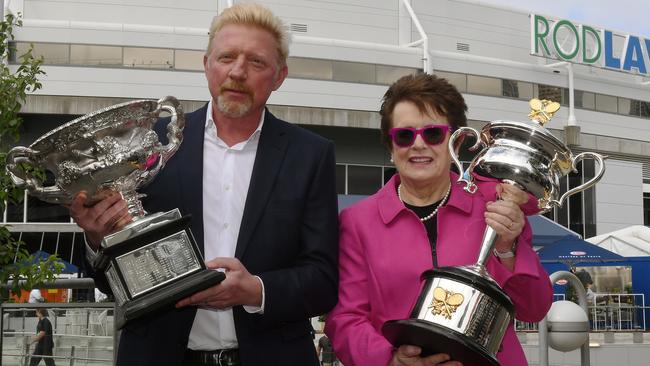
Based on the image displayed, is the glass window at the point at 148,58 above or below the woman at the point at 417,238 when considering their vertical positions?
above

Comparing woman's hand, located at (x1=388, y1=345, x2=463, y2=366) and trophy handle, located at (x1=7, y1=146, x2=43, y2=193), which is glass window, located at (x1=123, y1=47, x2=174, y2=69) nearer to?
trophy handle, located at (x1=7, y1=146, x2=43, y2=193)

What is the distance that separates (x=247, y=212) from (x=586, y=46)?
110 feet

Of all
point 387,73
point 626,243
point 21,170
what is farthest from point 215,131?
point 387,73

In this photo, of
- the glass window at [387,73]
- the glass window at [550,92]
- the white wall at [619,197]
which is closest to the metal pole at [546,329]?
A: the glass window at [387,73]

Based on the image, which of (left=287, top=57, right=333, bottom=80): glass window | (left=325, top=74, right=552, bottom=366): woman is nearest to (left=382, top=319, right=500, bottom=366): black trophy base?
(left=325, top=74, right=552, bottom=366): woman

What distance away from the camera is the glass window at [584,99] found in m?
33.3

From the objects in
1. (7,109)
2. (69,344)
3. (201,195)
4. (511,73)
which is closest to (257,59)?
(201,195)

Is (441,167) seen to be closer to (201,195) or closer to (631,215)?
(201,195)

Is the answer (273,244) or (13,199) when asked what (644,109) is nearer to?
(13,199)

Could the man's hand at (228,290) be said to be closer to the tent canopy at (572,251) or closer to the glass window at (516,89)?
the tent canopy at (572,251)

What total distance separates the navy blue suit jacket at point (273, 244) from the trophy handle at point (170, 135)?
0.29 feet

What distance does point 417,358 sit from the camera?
2.51m

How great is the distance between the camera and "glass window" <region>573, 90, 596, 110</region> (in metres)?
33.3

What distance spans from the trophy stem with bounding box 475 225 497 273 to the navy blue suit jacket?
510 millimetres
